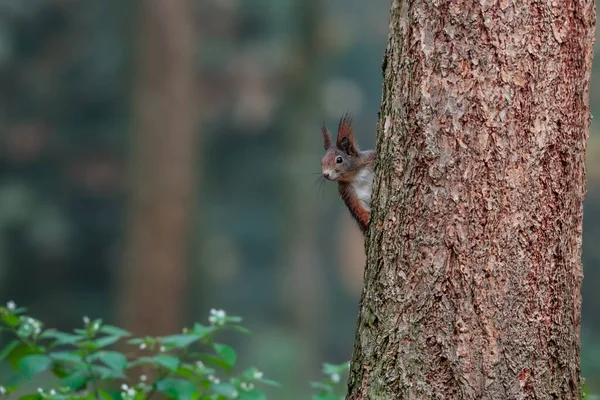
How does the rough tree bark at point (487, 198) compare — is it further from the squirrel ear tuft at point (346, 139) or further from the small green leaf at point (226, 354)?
the squirrel ear tuft at point (346, 139)

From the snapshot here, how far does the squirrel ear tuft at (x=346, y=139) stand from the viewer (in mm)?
3627

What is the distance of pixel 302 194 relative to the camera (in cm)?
1388

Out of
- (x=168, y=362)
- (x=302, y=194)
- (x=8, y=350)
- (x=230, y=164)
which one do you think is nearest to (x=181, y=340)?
(x=168, y=362)

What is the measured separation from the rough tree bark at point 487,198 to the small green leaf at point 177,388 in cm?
72

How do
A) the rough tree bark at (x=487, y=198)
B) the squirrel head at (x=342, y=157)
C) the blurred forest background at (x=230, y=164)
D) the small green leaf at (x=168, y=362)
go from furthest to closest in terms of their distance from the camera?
the blurred forest background at (x=230, y=164)
the squirrel head at (x=342, y=157)
the small green leaf at (x=168, y=362)
the rough tree bark at (x=487, y=198)

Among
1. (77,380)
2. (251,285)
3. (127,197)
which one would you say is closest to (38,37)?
(251,285)

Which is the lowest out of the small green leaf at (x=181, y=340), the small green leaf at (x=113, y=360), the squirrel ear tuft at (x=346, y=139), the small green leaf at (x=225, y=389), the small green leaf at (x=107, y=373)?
the small green leaf at (x=107, y=373)

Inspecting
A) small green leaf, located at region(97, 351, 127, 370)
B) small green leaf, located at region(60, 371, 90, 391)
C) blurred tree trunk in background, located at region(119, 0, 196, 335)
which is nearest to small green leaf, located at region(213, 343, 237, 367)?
small green leaf, located at region(97, 351, 127, 370)

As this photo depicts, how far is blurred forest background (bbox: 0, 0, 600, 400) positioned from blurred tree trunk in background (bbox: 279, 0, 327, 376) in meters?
0.02

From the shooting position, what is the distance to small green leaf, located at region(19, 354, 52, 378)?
3080mm

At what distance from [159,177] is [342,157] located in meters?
6.23

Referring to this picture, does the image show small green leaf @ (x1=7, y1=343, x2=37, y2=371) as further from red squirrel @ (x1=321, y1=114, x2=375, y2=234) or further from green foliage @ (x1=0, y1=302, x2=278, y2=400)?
red squirrel @ (x1=321, y1=114, x2=375, y2=234)

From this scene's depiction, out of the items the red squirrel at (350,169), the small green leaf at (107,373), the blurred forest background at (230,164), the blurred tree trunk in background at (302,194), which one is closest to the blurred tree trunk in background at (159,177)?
the blurred forest background at (230,164)

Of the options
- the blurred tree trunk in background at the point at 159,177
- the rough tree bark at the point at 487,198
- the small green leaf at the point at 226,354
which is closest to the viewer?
the rough tree bark at the point at 487,198
